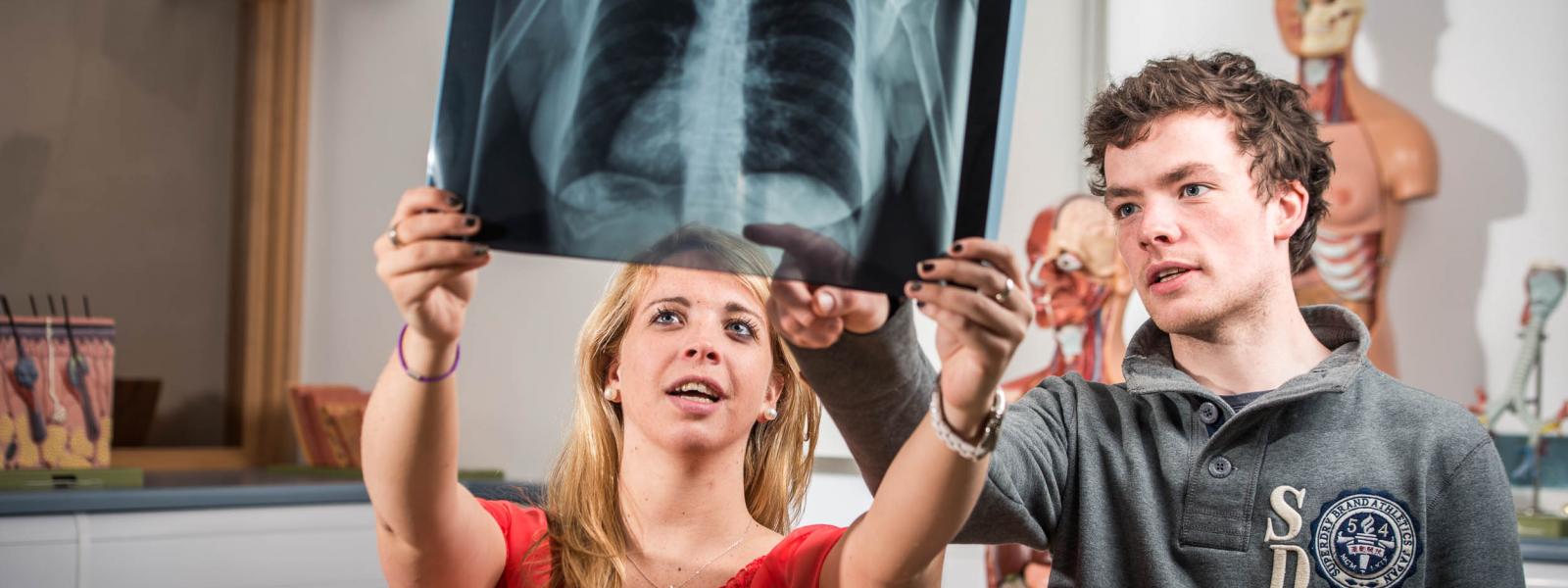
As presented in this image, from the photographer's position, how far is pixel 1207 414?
1.23 meters

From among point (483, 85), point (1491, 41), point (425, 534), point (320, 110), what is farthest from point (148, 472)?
point (1491, 41)

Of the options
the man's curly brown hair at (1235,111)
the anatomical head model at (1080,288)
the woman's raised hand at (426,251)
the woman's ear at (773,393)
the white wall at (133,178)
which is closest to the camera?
the woman's raised hand at (426,251)

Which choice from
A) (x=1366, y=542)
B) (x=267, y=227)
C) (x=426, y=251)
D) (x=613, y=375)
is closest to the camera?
(x=426, y=251)

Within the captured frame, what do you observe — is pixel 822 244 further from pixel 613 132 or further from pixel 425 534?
pixel 425 534

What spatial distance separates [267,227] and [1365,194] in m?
2.64

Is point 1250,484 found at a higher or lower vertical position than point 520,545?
Answer: higher

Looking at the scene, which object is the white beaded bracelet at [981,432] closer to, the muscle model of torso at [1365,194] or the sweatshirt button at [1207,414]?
the sweatshirt button at [1207,414]

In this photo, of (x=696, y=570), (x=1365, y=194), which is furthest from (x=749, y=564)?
(x=1365, y=194)

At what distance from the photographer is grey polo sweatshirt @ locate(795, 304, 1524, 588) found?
3.72ft

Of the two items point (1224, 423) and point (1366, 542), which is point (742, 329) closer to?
point (1224, 423)

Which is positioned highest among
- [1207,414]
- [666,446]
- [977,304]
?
[977,304]

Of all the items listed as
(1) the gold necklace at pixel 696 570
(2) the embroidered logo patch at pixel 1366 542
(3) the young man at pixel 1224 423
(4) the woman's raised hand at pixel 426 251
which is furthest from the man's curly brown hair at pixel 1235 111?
(4) the woman's raised hand at pixel 426 251

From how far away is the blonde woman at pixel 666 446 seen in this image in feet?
2.97

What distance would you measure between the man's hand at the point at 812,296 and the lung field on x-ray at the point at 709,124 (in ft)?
0.04
